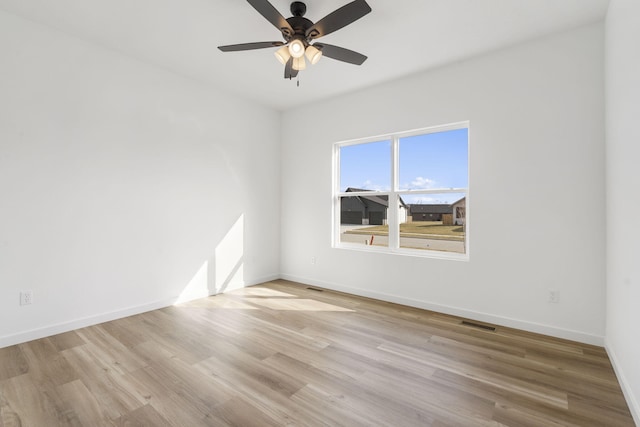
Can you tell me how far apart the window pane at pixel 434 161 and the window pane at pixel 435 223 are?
0.51 feet

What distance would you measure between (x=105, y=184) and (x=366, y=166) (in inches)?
121

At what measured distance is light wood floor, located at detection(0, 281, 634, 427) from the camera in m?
1.75

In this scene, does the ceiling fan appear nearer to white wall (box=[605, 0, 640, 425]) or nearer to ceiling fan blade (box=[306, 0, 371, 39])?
ceiling fan blade (box=[306, 0, 371, 39])

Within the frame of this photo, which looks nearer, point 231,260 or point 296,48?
point 296,48

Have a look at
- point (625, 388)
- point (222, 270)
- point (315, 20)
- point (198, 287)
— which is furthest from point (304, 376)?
point (315, 20)

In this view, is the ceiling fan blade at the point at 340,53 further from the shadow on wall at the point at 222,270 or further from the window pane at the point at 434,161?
the shadow on wall at the point at 222,270

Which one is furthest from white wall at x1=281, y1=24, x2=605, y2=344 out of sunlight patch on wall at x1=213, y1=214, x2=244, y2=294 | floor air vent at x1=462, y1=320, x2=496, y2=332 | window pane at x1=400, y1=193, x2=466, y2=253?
sunlight patch on wall at x1=213, y1=214, x2=244, y2=294

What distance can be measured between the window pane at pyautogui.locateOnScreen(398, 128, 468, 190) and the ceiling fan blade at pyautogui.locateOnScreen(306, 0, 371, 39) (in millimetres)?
1932

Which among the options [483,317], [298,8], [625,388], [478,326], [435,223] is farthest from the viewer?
[435,223]

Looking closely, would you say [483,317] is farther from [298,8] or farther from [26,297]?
[26,297]

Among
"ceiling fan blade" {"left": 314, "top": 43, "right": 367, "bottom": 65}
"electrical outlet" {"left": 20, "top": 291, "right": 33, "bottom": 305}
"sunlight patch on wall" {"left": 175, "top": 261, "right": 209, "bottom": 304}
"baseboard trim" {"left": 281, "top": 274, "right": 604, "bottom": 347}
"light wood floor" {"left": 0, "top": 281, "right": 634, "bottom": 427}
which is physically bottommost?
"light wood floor" {"left": 0, "top": 281, "right": 634, "bottom": 427}

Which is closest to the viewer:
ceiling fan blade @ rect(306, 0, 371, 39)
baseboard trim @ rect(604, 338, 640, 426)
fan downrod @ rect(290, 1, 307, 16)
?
baseboard trim @ rect(604, 338, 640, 426)

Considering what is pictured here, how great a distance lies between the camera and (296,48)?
2410mm

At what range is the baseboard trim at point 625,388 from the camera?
1679 mm
